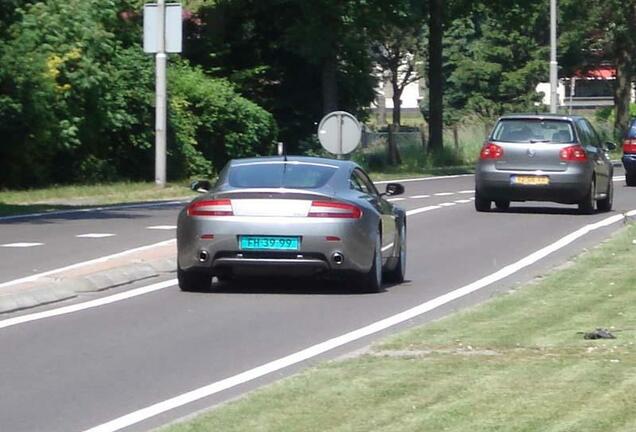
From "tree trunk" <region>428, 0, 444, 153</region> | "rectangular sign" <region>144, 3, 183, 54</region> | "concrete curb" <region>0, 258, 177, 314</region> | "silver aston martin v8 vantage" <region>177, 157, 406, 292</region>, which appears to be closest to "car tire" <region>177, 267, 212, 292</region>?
"silver aston martin v8 vantage" <region>177, 157, 406, 292</region>

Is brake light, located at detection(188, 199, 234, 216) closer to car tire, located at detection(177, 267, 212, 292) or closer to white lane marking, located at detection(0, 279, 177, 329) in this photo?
car tire, located at detection(177, 267, 212, 292)

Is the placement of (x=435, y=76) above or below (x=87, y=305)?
above

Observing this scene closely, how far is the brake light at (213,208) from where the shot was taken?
15.8 m

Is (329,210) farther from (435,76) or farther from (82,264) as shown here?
(435,76)

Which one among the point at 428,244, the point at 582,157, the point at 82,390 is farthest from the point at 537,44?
the point at 82,390

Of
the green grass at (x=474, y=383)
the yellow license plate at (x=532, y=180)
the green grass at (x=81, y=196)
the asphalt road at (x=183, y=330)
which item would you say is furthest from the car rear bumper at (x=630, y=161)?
the green grass at (x=474, y=383)

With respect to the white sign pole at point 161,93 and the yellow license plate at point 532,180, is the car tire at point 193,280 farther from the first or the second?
the white sign pole at point 161,93

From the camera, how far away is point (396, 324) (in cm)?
1370

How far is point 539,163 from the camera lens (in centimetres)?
2814

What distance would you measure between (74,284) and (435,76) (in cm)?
3922

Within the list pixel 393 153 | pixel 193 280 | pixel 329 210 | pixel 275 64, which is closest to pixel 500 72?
pixel 275 64

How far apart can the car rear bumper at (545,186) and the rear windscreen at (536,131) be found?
0.58 metres

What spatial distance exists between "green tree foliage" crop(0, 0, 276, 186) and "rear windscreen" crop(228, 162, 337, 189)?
637 inches

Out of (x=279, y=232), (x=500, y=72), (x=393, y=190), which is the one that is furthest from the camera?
(x=500, y=72)
